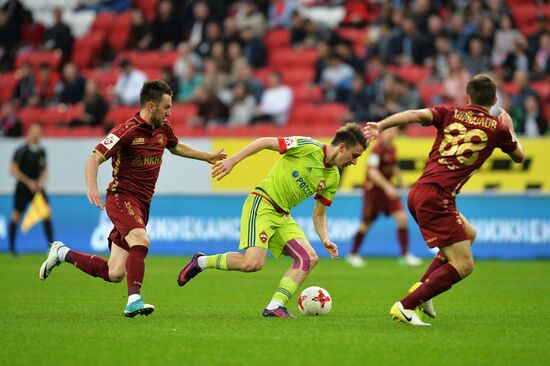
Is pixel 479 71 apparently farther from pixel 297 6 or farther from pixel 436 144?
pixel 436 144

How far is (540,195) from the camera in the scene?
61.5 ft

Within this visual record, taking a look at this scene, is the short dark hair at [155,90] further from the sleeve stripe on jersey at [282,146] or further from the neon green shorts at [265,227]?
the neon green shorts at [265,227]

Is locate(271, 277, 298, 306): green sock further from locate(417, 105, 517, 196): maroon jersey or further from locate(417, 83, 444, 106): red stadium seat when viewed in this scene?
locate(417, 83, 444, 106): red stadium seat

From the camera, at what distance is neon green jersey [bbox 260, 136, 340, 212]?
9.53 meters

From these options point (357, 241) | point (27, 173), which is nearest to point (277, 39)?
point (27, 173)

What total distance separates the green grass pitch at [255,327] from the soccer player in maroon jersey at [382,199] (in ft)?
11.0

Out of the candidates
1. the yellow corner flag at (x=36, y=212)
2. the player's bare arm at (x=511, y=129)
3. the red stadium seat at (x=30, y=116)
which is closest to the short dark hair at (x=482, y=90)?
the player's bare arm at (x=511, y=129)

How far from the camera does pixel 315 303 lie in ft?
31.6

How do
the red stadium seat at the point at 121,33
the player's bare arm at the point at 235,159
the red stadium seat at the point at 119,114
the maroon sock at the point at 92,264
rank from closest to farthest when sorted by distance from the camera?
the player's bare arm at the point at 235,159
the maroon sock at the point at 92,264
the red stadium seat at the point at 119,114
the red stadium seat at the point at 121,33

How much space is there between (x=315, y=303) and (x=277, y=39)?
15074 mm

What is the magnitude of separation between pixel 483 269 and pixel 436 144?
8226 millimetres

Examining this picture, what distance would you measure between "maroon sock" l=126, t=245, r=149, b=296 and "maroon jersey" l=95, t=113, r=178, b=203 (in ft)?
1.94

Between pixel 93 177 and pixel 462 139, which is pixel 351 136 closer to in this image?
pixel 462 139

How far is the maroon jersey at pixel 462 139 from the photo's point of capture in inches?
340
